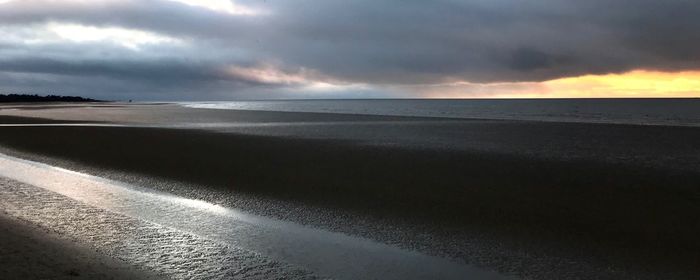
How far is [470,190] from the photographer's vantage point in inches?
461

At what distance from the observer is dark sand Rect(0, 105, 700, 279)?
289 inches

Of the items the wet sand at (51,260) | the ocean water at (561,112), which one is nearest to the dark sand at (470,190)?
the wet sand at (51,260)

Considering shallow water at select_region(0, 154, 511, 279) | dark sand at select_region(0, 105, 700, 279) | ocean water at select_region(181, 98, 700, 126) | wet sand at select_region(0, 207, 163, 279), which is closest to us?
wet sand at select_region(0, 207, 163, 279)

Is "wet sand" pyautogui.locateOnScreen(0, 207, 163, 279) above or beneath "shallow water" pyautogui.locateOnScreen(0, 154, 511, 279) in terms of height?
above

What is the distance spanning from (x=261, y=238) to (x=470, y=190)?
5.68m

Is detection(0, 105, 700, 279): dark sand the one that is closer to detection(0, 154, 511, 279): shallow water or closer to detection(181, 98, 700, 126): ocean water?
detection(0, 154, 511, 279): shallow water

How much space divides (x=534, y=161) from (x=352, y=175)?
695 cm

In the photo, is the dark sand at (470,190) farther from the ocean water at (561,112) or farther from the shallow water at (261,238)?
the ocean water at (561,112)

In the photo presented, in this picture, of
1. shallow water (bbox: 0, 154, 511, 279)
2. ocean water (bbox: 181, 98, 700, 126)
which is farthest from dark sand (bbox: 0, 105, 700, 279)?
ocean water (bbox: 181, 98, 700, 126)

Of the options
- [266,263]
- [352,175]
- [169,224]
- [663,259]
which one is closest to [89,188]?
[169,224]

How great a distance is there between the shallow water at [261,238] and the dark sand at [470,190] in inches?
19.8

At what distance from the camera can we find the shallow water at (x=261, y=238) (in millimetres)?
6422

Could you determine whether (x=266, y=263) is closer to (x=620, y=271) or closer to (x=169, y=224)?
(x=169, y=224)

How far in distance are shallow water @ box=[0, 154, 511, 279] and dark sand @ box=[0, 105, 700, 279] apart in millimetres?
502
